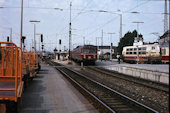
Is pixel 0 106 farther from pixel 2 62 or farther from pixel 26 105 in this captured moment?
pixel 2 62

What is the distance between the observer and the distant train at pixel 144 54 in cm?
2953

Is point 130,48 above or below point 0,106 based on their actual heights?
above

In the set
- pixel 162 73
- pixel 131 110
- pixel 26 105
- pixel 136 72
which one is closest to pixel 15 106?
pixel 26 105

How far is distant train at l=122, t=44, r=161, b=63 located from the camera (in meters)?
29.5

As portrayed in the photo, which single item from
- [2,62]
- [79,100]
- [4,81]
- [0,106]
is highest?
[2,62]

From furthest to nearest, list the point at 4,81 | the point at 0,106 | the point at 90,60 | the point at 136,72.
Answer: the point at 90,60
the point at 136,72
the point at 4,81
the point at 0,106

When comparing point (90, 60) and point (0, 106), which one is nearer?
point (0, 106)

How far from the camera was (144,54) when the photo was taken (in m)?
32.2

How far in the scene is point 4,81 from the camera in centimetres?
705

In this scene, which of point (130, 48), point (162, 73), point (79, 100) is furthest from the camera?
point (130, 48)

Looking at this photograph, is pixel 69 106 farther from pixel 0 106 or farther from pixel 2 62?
pixel 2 62

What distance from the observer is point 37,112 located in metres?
6.48

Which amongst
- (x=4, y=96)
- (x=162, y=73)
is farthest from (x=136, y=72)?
(x=4, y=96)

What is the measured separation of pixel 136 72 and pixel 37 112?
12.6 metres
